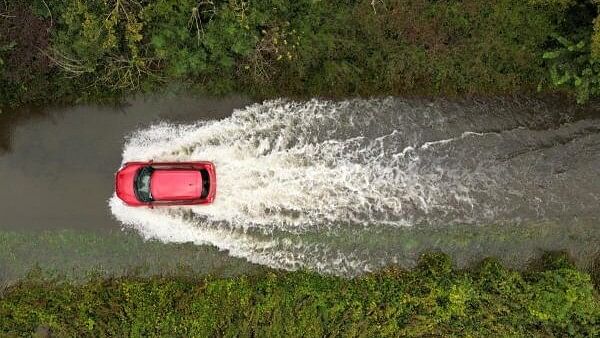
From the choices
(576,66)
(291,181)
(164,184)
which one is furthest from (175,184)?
(576,66)

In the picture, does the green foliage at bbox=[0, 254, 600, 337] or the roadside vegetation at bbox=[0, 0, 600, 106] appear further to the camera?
the green foliage at bbox=[0, 254, 600, 337]

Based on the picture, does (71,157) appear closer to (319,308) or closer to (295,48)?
(295,48)

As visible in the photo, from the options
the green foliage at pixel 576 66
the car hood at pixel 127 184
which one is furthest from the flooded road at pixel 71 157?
the green foliage at pixel 576 66

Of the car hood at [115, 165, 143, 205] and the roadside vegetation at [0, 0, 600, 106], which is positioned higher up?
the roadside vegetation at [0, 0, 600, 106]

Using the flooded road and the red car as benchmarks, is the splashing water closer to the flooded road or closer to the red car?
the flooded road

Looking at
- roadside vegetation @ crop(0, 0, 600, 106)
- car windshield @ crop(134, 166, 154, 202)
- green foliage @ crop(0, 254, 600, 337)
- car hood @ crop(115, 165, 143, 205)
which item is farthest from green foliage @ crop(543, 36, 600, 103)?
car hood @ crop(115, 165, 143, 205)

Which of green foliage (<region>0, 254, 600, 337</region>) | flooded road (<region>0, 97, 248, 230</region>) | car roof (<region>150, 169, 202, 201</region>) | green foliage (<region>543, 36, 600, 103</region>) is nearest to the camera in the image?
green foliage (<region>543, 36, 600, 103</region>)

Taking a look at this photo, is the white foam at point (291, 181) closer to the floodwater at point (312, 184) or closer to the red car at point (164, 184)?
the floodwater at point (312, 184)
